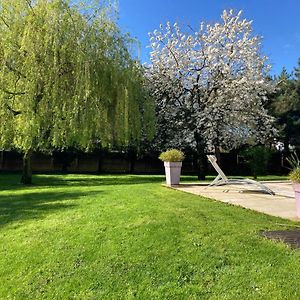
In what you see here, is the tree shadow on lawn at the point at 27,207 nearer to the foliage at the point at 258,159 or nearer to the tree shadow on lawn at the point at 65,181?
the tree shadow on lawn at the point at 65,181

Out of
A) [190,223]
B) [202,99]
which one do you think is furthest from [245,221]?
[202,99]

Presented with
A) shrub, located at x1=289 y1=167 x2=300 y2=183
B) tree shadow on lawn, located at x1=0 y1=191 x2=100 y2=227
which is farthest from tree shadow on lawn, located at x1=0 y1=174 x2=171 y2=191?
shrub, located at x1=289 y1=167 x2=300 y2=183

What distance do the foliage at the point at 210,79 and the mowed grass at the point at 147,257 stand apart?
1228cm

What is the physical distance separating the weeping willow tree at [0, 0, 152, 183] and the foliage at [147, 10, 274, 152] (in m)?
5.75

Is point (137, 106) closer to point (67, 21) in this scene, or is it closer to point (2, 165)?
point (67, 21)

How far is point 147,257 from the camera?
12.1ft

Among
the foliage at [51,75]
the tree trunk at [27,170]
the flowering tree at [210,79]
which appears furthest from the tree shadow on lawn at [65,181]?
the flowering tree at [210,79]

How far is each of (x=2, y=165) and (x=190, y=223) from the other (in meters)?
17.9

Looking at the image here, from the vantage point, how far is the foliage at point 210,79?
17.1 metres

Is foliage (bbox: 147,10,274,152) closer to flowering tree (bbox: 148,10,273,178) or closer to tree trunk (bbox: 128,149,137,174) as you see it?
flowering tree (bbox: 148,10,273,178)

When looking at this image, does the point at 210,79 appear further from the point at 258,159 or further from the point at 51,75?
the point at 51,75

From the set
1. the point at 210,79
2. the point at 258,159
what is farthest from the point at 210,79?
the point at 258,159

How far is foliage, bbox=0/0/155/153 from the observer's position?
37.0 feet

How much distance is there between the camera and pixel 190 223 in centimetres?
473
